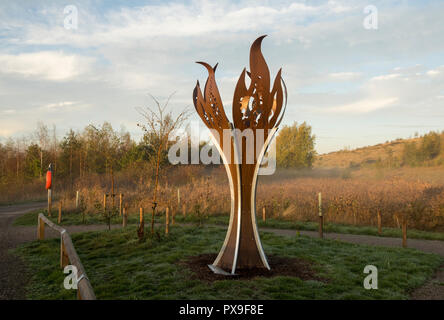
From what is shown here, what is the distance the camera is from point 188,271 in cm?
582

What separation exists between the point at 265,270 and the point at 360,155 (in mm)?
49559

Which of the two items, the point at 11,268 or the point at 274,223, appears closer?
the point at 11,268

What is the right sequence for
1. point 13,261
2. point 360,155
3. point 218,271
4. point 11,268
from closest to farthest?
point 218,271
point 11,268
point 13,261
point 360,155

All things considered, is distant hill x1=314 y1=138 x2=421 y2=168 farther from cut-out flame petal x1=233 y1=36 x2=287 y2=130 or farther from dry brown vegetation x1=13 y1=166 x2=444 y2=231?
cut-out flame petal x1=233 y1=36 x2=287 y2=130

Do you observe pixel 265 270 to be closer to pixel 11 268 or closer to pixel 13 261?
pixel 11 268

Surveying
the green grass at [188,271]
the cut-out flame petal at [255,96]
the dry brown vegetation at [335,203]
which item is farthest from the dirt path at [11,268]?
the cut-out flame petal at [255,96]

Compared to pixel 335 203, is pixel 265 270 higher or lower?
lower

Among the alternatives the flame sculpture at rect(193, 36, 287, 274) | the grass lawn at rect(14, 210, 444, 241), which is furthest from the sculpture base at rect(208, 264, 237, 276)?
the grass lawn at rect(14, 210, 444, 241)

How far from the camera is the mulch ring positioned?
554 cm

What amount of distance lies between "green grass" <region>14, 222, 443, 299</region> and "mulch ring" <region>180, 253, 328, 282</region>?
0.58 feet

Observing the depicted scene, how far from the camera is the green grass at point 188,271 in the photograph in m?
4.88

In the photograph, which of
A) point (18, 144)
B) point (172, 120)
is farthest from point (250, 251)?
point (18, 144)

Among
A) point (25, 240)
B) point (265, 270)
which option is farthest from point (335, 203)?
point (25, 240)
